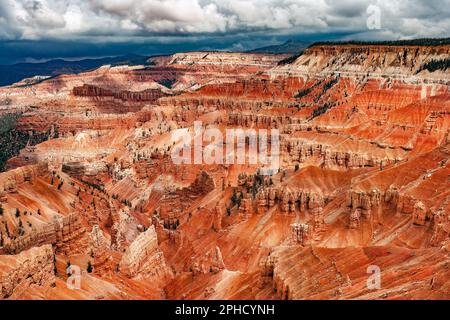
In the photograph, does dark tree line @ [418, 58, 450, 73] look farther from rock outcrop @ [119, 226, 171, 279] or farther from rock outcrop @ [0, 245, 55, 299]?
rock outcrop @ [0, 245, 55, 299]

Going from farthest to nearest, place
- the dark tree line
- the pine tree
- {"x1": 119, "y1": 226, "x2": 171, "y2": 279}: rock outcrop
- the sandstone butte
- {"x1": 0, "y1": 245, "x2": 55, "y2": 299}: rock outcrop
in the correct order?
1. the dark tree line
2. {"x1": 119, "y1": 226, "x2": 171, "y2": 279}: rock outcrop
3. the pine tree
4. the sandstone butte
5. {"x1": 0, "y1": 245, "x2": 55, "y2": 299}: rock outcrop

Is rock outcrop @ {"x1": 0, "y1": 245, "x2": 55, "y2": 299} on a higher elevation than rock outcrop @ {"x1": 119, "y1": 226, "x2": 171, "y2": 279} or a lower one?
higher

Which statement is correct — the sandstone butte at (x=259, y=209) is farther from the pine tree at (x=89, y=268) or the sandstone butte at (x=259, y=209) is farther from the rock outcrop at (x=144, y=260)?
the pine tree at (x=89, y=268)

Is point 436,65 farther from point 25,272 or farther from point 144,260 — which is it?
point 25,272

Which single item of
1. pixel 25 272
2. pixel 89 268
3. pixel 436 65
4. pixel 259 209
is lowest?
pixel 259 209

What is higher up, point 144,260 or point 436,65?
point 436,65

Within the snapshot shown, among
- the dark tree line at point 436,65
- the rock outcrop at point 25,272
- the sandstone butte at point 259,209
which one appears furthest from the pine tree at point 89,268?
the dark tree line at point 436,65

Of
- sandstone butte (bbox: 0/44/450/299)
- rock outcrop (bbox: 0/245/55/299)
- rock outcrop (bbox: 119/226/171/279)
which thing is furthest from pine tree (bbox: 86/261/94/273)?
rock outcrop (bbox: 0/245/55/299)

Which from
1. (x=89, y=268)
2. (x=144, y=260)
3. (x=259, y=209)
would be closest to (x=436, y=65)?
(x=259, y=209)

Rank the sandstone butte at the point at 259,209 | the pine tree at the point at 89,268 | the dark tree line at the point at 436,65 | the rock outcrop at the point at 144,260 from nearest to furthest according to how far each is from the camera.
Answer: the sandstone butte at the point at 259,209 < the pine tree at the point at 89,268 < the rock outcrop at the point at 144,260 < the dark tree line at the point at 436,65
